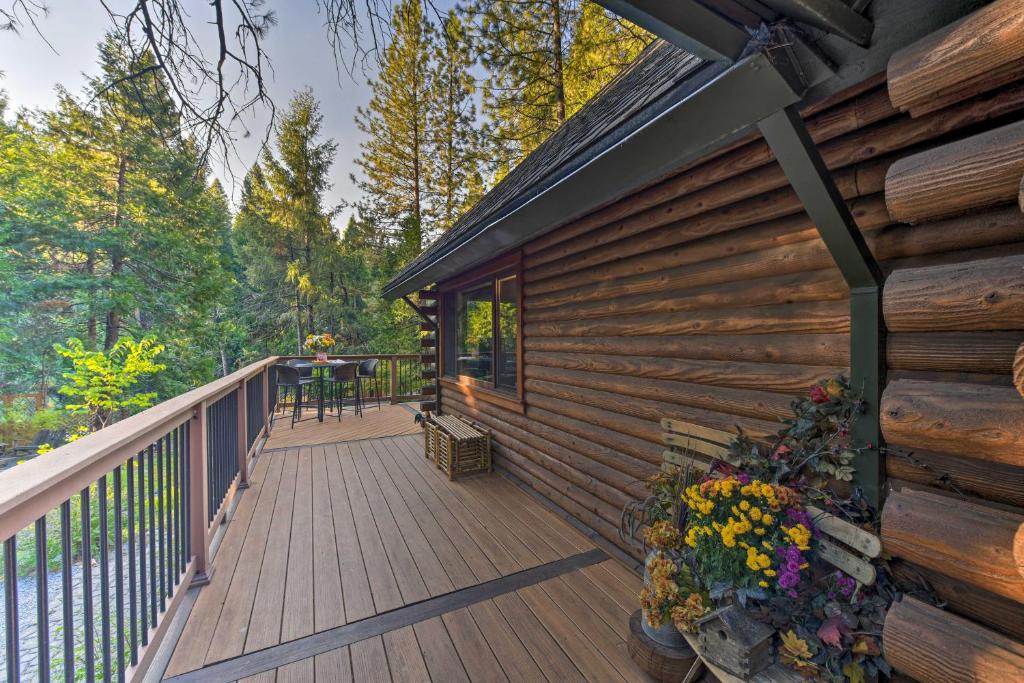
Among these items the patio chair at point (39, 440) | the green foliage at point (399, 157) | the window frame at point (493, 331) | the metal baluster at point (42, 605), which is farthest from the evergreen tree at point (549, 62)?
the patio chair at point (39, 440)

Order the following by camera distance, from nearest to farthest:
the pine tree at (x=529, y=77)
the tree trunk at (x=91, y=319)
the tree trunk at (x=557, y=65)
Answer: the pine tree at (x=529, y=77) → the tree trunk at (x=557, y=65) → the tree trunk at (x=91, y=319)

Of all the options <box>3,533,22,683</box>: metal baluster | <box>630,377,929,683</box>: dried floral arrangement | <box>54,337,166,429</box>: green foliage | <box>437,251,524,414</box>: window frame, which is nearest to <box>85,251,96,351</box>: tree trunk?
<box>54,337,166,429</box>: green foliage

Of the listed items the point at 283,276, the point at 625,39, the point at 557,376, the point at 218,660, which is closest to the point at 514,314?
the point at 557,376

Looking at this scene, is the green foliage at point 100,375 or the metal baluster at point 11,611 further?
the green foliage at point 100,375

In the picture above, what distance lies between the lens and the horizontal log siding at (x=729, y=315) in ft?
3.34

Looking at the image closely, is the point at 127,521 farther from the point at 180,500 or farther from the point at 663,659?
the point at 663,659

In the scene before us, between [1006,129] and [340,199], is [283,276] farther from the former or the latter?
[1006,129]

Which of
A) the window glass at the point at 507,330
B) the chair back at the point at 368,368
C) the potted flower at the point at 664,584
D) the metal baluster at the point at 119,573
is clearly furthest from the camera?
the chair back at the point at 368,368

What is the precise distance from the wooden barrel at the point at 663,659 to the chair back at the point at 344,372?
5.95 meters

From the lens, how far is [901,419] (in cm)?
101

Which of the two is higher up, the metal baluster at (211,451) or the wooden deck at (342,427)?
the metal baluster at (211,451)

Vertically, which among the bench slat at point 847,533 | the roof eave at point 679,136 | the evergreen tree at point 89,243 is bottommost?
the bench slat at point 847,533

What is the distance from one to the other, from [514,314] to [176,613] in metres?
3.02

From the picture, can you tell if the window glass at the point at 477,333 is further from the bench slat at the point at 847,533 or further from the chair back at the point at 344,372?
the bench slat at the point at 847,533
